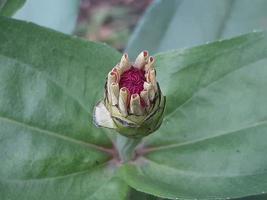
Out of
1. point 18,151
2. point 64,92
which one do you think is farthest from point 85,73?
point 18,151

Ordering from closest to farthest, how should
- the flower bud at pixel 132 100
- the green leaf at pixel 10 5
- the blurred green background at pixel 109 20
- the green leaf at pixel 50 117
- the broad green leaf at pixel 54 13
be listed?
the flower bud at pixel 132 100 < the green leaf at pixel 50 117 < the green leaf at pixel 10 5 < the broad green leaf at pixel 54 13 < the blurred green background at pixel 109 20

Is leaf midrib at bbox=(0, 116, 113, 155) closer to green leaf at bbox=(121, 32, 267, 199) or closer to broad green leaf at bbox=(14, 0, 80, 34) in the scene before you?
green leaf at bbox=(121, 32, 267, 199)

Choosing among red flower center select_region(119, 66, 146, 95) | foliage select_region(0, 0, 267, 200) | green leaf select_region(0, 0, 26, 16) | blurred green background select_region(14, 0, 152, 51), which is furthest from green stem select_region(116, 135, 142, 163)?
blurred green background select_region(14, 0, 152, 51)

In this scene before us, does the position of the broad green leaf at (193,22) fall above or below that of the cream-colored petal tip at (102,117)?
above

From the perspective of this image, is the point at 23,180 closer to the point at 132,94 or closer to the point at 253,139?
the point at 132,94

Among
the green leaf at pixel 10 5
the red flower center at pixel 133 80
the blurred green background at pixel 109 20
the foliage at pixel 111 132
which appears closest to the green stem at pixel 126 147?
the foliage at pixel 111 132

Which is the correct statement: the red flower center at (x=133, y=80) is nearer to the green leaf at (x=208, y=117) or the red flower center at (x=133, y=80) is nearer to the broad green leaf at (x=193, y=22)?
the green leaf at (x=208, y=117)

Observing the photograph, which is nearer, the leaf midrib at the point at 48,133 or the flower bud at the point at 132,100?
the flower bud at the point at 132,100

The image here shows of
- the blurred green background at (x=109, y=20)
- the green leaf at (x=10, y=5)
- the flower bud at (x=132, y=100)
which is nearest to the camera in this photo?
the flower bud at (x=132, y=100)
